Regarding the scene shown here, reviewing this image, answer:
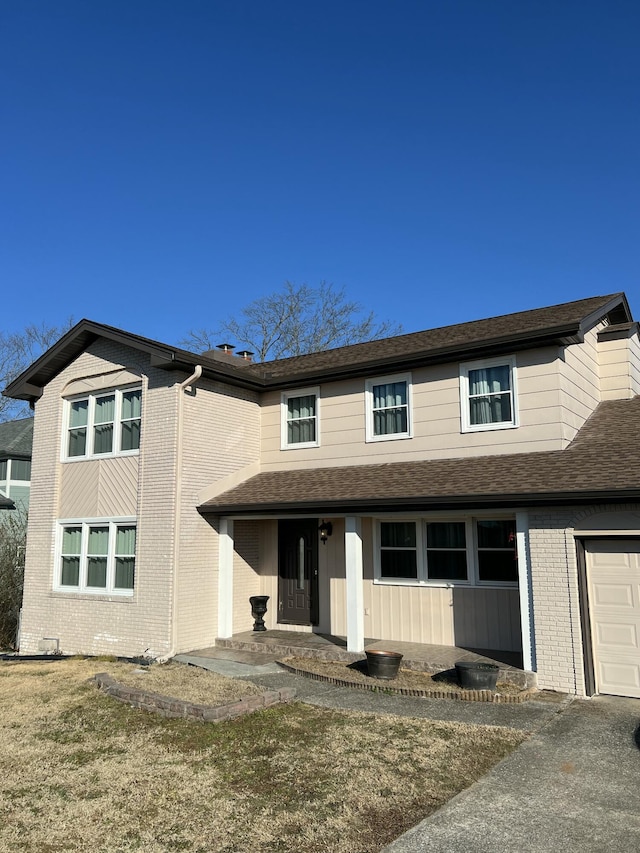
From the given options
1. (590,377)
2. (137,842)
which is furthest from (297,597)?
(137,842)

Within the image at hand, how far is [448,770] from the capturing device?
6414 millimetres

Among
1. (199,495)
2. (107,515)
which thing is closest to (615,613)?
(199,495)

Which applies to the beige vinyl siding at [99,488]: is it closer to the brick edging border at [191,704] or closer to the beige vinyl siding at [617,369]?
the brick edging border at [191,704]

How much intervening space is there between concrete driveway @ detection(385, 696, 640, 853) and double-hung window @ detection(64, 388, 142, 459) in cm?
962

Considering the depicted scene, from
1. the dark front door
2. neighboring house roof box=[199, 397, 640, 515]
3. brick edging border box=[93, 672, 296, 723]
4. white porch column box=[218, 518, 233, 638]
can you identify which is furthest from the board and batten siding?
brick edging border box=[93, 672, 296, 723]

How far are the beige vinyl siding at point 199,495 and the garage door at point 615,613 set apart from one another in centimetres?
713

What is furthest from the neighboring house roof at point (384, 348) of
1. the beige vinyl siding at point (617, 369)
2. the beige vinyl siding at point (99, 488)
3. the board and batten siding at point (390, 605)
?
the board and batten siding at point (390, 605)

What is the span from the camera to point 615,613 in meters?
9.34

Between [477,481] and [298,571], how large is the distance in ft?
16.9

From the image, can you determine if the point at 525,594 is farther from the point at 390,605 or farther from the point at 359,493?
the point at 390,605

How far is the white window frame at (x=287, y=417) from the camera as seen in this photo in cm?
1418

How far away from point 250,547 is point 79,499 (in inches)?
154

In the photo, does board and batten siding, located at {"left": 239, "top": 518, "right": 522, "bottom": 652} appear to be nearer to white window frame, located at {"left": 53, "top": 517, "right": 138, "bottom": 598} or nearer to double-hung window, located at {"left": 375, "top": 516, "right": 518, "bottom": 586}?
double-hung window, located at {"left": 375, "top": 516, "right": 518, "bottom": 586}

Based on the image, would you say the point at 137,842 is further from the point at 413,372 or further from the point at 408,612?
the point at 413,372
